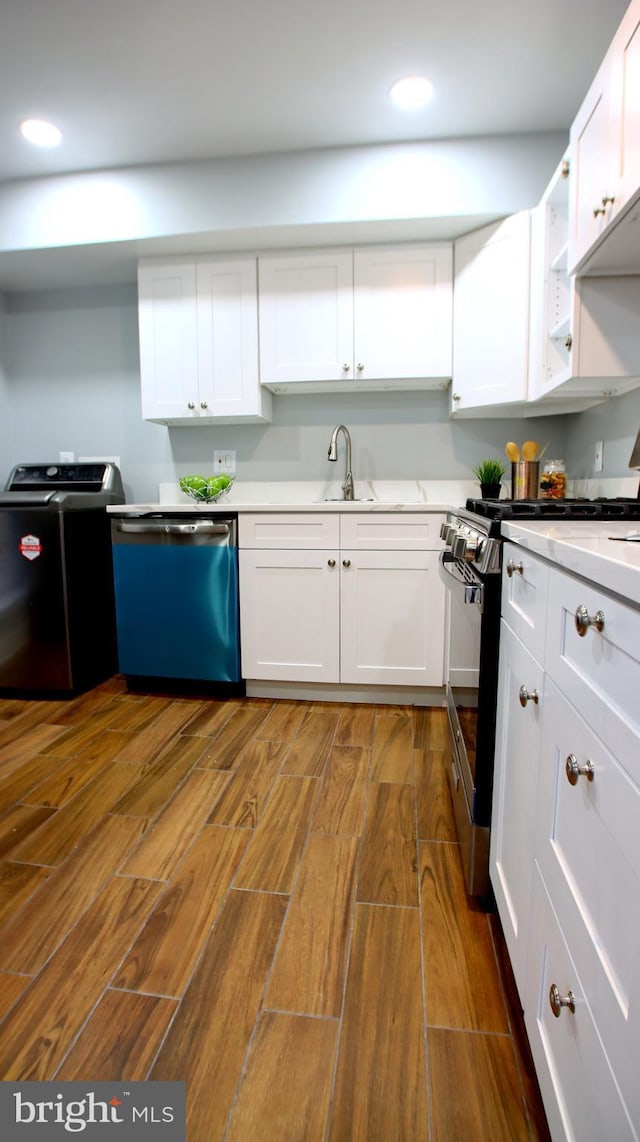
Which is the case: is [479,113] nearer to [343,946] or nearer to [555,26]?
[555,26]

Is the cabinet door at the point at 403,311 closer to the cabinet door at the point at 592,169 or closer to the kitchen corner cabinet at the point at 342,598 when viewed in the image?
the kitchen corner cabinet at the point at 342,598

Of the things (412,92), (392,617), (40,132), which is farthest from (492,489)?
(40,132)

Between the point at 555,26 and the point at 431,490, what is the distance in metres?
1.75

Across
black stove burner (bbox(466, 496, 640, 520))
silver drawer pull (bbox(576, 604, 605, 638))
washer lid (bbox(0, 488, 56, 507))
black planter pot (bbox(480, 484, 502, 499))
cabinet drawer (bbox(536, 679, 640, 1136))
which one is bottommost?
cabinet drawer (bbox(536, 679, 640, 1136))

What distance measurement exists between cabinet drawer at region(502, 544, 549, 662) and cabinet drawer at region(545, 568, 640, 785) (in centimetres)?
6

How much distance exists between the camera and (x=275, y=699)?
8.67ft

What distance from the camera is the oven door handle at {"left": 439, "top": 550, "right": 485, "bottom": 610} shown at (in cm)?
126

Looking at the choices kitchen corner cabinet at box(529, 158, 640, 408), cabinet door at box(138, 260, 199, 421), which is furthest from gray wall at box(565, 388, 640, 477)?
cabinet door at box(138, 260, 199, 421)

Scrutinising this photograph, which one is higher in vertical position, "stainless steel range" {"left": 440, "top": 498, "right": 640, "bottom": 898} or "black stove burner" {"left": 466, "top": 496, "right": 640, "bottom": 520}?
"black stove burner" {"left": 466, "top": 496, "right": 640, "bottom": 520}

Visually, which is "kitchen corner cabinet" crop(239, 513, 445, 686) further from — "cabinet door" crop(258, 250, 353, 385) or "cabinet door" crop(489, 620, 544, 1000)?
"cabinet door" crop(489, 620, 544, 1000)

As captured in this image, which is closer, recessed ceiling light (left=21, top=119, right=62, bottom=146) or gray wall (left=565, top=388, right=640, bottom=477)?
gray wall (left=565, top=388, right=640, bottom=477)

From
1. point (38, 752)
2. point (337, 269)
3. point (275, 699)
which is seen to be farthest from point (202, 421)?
point (38, 752)

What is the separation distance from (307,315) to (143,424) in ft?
3.82

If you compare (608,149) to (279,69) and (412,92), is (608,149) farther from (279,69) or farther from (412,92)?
(279,69)
